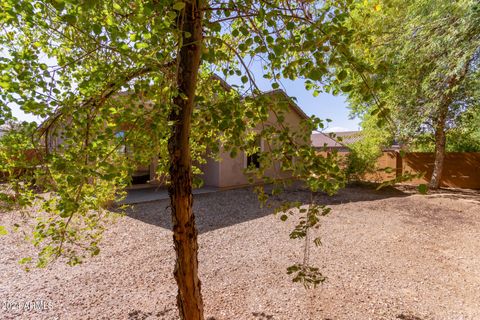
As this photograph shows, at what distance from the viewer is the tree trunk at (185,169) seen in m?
1.57

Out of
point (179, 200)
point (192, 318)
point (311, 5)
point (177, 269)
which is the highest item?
point (311, 5)

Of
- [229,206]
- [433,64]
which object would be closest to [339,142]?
[229,206]

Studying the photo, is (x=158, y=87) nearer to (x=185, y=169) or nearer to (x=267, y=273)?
(x=185, y=169)

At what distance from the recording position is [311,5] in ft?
6.35

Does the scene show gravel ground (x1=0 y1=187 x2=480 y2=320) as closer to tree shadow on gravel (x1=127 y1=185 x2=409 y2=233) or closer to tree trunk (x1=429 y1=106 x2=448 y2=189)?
tree shadow on gravel (x1=127 y1=185 x2=409 y2=233)

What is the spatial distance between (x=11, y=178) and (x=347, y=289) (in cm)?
372

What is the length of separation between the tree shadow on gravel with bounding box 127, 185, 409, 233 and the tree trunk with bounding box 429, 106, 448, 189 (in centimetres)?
169

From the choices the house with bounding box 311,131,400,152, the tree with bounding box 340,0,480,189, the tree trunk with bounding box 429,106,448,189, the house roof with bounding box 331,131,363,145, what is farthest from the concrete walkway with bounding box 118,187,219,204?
the tree trunk with bounding box 429,106,448,189

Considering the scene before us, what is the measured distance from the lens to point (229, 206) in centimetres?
842

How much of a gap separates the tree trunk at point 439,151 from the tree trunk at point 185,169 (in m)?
11.8

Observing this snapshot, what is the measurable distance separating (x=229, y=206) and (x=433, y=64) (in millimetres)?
8063

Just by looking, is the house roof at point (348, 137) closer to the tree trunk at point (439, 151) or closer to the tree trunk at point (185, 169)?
the tree trunk at point (185, 169)

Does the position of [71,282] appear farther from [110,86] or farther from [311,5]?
[311,5]

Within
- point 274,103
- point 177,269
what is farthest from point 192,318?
point 274,103
